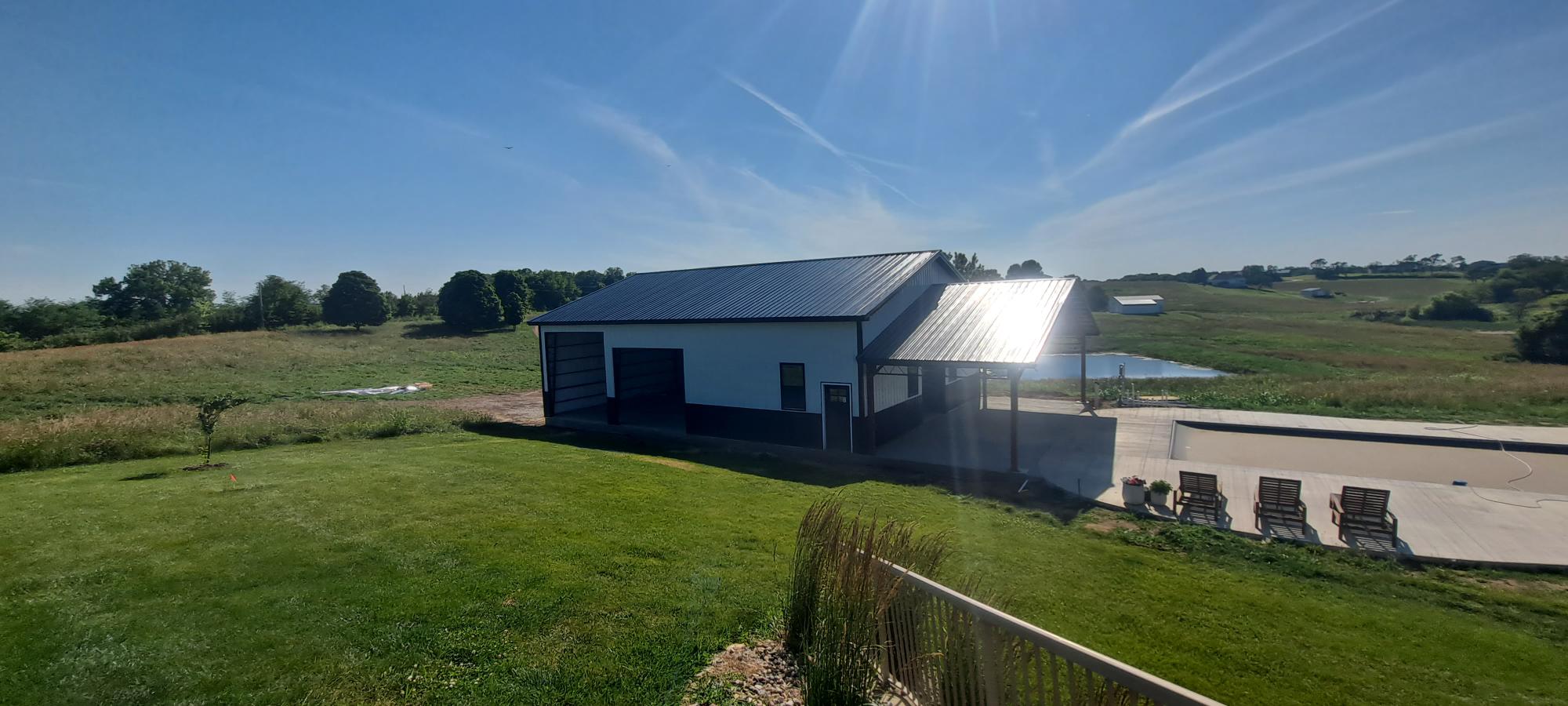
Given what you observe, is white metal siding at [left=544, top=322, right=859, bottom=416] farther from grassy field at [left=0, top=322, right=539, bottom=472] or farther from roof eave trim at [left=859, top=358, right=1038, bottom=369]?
grassy field at [left=0, top=322, right=539, bottom=472]

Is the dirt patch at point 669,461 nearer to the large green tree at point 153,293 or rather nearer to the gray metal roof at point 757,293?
the gray metal roof at point 757,293

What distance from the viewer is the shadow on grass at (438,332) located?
170 feet

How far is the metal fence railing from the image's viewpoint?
263 cm

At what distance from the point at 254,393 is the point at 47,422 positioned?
11415mm

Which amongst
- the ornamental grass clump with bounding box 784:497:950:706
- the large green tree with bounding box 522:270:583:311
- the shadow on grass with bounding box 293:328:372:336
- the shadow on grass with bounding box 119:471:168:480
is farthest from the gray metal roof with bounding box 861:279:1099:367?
the large green tree with bounding box 522:270:583:311

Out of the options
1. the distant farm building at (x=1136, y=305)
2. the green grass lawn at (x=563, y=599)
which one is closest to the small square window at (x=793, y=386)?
the green grass lawn at (x=563, y=599)

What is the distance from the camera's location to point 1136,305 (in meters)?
74.5

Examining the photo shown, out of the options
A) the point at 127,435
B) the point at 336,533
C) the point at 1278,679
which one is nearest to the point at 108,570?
the point at 336,533

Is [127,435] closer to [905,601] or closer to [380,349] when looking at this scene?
[905,601]

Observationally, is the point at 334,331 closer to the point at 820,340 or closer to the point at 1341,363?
the point at 820,340

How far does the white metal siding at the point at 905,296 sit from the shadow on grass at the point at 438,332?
45801mm

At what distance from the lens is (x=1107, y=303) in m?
80.6

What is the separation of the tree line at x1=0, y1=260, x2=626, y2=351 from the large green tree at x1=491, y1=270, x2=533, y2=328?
88 millimetres

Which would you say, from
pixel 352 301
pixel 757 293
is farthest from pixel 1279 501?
pixel 352 301
